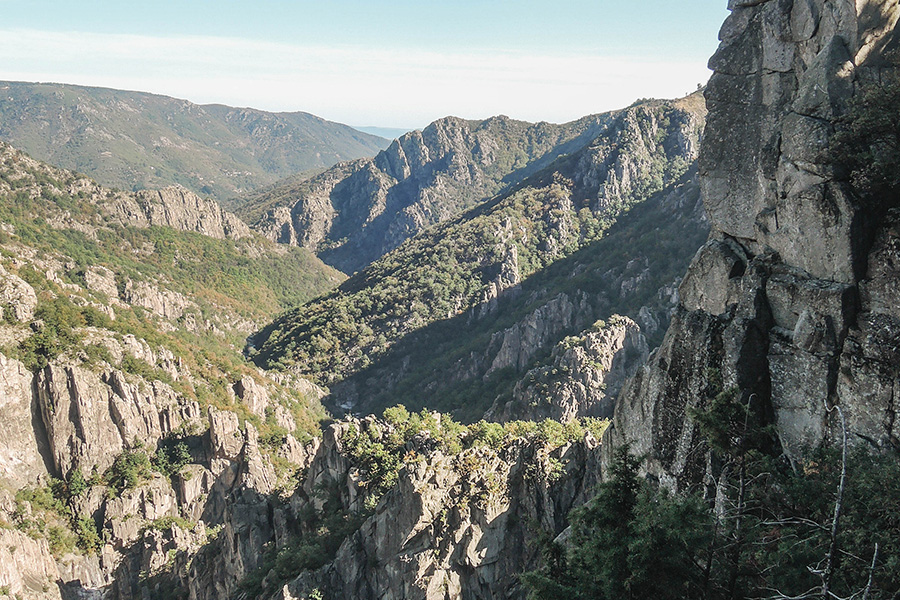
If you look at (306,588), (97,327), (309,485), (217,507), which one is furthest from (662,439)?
(97,327)

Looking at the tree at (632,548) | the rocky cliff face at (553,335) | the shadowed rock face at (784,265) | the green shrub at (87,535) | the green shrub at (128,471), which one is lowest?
the green shrub at (87,535)

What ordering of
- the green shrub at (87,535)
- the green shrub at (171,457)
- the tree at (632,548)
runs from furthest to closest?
1. the green shrub at (171,457)
2. the green shrub at (87,535)
3. the tree at (632,548)

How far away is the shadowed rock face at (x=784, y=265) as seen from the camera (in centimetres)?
1703

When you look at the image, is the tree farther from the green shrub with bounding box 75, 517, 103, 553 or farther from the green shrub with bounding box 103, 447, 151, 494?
the green shrub with bounding box 103, 447, 151, 494

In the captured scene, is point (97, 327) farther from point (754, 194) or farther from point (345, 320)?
point (754, 194)

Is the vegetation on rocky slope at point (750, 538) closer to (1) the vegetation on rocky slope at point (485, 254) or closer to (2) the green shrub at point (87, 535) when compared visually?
(2) the green shrub at point (87, 535)

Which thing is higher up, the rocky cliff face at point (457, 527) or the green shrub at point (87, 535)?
the rocky cliff face at point (457, 527)

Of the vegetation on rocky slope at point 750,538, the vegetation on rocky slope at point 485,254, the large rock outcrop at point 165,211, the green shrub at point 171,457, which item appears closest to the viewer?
the vegetation on rocky slope at point 750,538

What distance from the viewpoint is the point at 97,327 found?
8419cm

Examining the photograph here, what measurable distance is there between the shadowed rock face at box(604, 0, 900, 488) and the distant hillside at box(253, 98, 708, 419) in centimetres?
6639

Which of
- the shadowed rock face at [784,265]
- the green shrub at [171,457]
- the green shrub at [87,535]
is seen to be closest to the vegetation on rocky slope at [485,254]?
the green shrub at [171,457]

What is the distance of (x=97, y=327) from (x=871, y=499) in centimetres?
9115

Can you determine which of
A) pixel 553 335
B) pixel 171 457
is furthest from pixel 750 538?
pixel 553 335

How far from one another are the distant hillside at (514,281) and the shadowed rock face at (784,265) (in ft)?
218
